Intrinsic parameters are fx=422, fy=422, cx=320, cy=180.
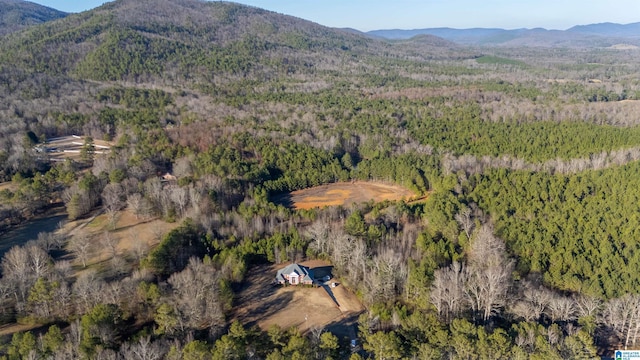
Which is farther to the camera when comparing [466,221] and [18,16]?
[18,16]

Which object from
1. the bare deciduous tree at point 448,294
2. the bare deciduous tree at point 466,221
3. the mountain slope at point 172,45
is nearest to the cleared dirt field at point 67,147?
the mountain slope at point 172,45

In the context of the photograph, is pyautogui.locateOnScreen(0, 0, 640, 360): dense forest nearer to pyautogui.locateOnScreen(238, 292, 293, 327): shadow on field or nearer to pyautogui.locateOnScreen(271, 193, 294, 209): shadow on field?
pyautogui.locateOnScreen(271, 193, 294, 209): shadow on field

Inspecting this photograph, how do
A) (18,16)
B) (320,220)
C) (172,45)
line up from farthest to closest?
(18,16)
(172,45)
(320,220)

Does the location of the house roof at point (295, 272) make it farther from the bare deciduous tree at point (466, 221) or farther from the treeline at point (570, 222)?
the treeline at point (570, 222)

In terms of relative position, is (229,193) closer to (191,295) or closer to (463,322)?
(191,295)

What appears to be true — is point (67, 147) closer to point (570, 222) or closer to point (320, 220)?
point (320, 220)

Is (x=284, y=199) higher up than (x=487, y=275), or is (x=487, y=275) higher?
(x=487, y=275)

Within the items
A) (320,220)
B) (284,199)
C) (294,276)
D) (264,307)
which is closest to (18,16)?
(284,199)

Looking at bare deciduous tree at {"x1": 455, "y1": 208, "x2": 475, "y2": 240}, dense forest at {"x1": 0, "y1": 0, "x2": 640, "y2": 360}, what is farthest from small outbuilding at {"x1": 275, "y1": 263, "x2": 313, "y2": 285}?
bare deciduous tree at {"x1": 455, "y1": 208, "x2": 475, "y2": 240}
